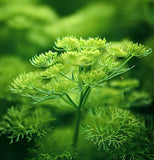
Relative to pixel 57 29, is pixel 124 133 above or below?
below

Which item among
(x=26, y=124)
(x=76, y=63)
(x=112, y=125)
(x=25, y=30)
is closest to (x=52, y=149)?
(x=26, y=124)

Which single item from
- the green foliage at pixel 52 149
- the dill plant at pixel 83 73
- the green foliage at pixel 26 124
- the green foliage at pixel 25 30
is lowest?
the green foliage at pixel 52 149

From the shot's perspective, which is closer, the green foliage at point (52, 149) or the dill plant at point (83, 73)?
the dill plant at point (83, 73)

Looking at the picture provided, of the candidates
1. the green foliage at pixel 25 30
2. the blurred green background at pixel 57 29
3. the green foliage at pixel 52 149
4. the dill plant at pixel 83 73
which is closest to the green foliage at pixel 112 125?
the dill plant at pixel 83 73

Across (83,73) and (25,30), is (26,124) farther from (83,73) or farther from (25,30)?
(25,30)

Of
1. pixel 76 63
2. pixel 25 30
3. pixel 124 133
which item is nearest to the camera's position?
pixel 76 63

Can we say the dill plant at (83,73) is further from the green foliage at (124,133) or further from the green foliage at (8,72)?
the green foliage at (8,72)

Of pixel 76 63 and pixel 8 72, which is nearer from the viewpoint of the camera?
pixel 76 63

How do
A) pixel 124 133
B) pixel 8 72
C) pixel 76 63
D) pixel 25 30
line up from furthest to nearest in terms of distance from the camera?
pixel 25 30
pixel 8 72
pixel 124 133
pixel 76 63

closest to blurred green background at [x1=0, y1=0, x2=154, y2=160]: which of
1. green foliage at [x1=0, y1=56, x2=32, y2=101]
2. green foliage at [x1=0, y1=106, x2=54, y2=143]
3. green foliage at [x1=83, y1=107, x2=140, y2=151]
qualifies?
green foliage at [x1=0, y1=56, x2=32, y2=101]
